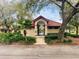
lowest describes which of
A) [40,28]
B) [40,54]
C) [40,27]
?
[40,54]

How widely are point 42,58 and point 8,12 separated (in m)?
30.4

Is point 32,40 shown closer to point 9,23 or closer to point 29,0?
point 29,0

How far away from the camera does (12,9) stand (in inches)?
1662

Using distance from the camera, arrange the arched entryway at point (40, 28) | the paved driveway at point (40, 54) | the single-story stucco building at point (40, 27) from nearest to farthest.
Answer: the paved driveway at point (40, 54)
the single-story stucco building at point (40, 27)
the arched entryway at point (40, 28)

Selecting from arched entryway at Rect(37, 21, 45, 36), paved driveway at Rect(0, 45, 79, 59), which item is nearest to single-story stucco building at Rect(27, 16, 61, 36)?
arched entryway at Rect(37, 21, 45, 36)

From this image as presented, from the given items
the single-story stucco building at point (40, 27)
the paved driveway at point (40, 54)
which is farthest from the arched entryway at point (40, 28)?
the paved driveway at point (40, 54)

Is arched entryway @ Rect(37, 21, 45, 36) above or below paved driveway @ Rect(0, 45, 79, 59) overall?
above

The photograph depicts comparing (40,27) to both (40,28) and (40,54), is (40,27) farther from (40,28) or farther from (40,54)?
(40,54)

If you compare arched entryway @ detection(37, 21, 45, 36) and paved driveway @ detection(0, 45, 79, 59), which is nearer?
paved driveway @ detection(0, 45, 79, 59)

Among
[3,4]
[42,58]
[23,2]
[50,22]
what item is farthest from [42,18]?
[42,58]

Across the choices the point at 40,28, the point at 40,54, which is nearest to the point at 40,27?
the point at 40,28

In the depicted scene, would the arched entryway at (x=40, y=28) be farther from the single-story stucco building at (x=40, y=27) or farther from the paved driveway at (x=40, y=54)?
the paved driveway at (x=40, y=54)

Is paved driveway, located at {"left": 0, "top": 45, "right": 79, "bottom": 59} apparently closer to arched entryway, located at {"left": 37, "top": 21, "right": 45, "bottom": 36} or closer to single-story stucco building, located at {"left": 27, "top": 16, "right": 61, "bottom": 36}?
single-story stucco building, located at {"left": 27, "top": 16, "right": 61, "bottom": 36}

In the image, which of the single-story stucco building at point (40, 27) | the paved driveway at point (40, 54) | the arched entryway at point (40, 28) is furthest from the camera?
the arched entryway at point (40, 28)
